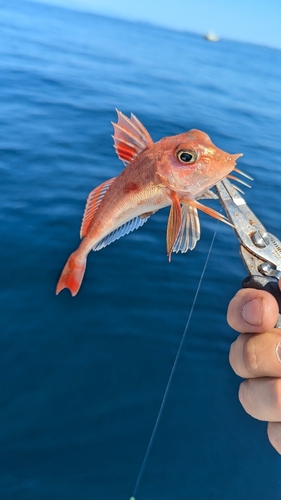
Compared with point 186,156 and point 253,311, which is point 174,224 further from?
point 253,311

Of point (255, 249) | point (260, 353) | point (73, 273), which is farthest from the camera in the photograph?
point (73, 273)

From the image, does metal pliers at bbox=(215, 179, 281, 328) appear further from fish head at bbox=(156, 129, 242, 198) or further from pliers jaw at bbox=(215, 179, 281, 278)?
fish head at bbox=(156, 129, 242, 198)

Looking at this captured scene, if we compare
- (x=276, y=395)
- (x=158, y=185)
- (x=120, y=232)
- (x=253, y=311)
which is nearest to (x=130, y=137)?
(x=158, y=185)

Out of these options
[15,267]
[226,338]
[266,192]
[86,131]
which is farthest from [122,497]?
[86,131]

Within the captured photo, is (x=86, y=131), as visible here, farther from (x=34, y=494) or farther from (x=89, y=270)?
(x=34, y=494)

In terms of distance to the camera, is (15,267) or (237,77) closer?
(15,267)

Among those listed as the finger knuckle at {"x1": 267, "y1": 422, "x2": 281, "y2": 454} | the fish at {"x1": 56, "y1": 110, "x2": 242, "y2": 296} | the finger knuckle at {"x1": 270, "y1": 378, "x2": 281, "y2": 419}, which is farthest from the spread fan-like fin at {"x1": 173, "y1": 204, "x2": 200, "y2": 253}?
the finger knuckle at {"x1": 267, "y1": 422, "x2": 281, "y2": 454}

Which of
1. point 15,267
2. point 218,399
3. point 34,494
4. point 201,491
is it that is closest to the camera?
point 34,494
